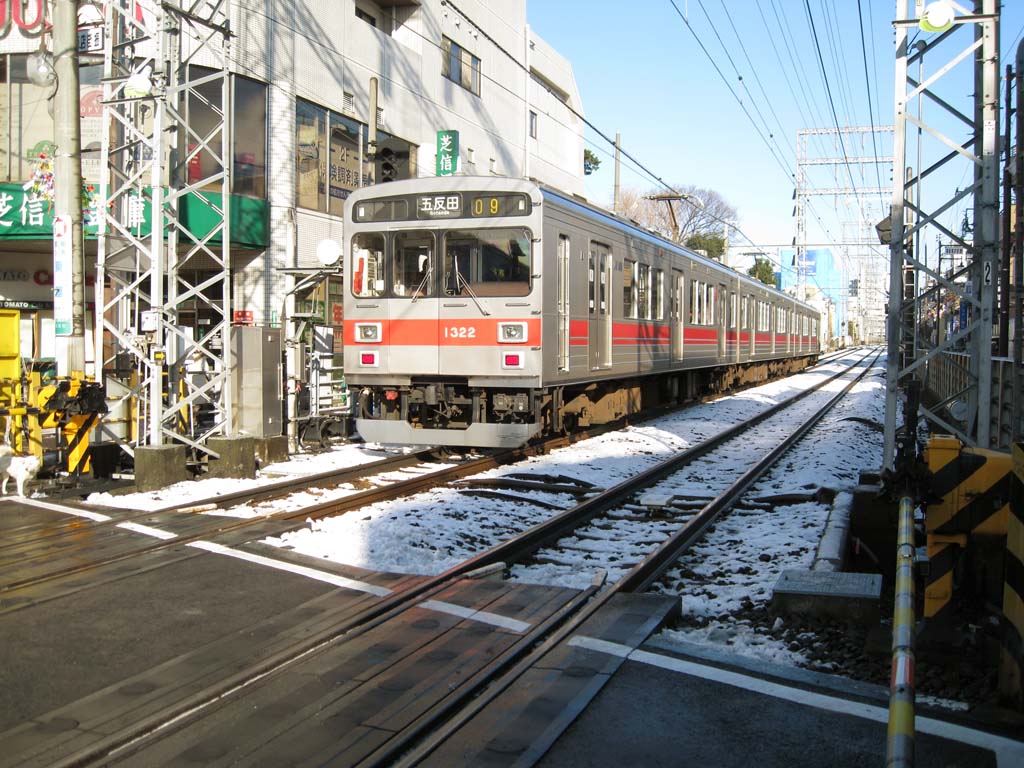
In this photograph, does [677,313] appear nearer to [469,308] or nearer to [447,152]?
[469,308]

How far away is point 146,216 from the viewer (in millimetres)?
15125

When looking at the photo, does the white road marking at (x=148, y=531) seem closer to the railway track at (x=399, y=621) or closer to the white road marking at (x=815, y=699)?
the railway track at (x=399, y=621)

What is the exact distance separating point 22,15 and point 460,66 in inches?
424

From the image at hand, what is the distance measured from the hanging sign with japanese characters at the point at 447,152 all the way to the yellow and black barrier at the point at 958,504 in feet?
55.2

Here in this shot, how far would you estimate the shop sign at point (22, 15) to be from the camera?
52.9 ft

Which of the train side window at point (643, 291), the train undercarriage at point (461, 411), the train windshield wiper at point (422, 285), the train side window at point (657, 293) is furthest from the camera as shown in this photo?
the train side window at point (657, 293)

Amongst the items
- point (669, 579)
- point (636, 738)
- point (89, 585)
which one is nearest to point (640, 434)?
point (669, 579)

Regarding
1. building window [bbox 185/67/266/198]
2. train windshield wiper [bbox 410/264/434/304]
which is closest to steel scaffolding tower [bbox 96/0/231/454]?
train windshield wiper [bbox 410/264/434/304]

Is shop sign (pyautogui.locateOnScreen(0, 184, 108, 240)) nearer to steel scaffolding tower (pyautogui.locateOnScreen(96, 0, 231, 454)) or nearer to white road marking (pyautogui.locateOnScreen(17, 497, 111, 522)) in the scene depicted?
steel scaffolding tower (pyautogui.locateOnScreen(96, 0, 231, 454))

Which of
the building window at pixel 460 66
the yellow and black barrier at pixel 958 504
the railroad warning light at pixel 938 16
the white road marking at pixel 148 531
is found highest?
the building window at pixel 460 66

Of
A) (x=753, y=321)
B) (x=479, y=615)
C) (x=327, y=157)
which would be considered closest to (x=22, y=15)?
(x=327, y=157)

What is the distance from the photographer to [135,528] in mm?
7234

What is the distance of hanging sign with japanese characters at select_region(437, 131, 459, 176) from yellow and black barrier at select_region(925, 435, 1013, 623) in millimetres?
16820

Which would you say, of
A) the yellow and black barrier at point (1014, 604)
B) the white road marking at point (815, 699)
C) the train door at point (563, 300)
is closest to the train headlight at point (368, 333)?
the train door at point (563, 300)
